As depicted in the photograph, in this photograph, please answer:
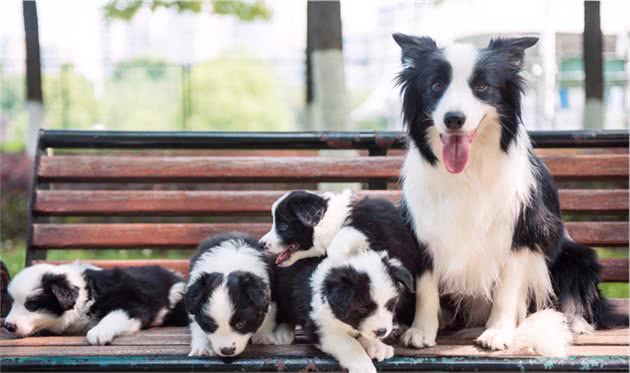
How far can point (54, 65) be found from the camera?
14.9m

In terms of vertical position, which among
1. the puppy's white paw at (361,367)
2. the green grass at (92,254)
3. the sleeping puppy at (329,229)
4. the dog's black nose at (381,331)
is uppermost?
the sleeping puppy at (329,229)

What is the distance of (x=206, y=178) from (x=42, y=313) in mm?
1435

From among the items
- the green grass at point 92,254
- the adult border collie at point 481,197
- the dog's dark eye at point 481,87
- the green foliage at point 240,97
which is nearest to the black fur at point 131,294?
the adult border collie at point 481,197

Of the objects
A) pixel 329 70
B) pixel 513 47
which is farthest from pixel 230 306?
pixel 329 70

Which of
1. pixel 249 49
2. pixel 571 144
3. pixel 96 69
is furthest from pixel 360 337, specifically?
pixel 249 49

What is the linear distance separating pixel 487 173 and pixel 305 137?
167 cm

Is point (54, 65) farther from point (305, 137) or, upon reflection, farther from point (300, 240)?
point (300, 240)

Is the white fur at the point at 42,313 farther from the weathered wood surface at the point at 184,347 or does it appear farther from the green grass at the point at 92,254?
the green grass at the point at 92,254

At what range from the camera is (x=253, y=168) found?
15.8 ft

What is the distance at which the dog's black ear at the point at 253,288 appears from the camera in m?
3.40

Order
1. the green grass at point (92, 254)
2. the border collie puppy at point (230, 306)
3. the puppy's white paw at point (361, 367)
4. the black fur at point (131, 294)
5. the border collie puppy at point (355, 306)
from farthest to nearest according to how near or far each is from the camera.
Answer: the green grass at point (92, 254) → the black fur at point (131, 294) → the border collie puppy at point (230, 306) → the border collie puppy at point (355, 306) → the puppy's white paw at point (361, 367)

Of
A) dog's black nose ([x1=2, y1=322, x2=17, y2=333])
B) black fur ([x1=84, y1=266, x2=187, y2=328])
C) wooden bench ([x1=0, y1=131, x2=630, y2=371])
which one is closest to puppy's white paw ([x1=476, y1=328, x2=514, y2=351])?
wooden bench ([x1=0, y1=131, x2=630, y2=371])

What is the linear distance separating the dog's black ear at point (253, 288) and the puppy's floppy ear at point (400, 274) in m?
0.60

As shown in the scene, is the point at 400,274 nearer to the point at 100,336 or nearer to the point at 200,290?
the point at 200,290
